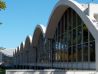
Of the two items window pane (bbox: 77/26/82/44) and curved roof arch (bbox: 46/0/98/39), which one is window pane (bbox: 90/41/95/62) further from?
window pane (bbox: 77/26/82/44)

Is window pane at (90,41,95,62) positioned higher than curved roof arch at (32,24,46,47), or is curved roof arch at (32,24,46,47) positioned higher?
curved roof arch at (32,24,46,47)

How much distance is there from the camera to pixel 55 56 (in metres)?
39.2

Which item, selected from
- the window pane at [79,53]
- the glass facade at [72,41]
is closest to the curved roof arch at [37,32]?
the glass facade at [72,41]

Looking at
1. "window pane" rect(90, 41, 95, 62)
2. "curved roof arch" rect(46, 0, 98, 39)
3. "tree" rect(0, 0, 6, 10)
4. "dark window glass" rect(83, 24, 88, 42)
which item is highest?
"curved roof arch" rect(46, 0, 98, 39)

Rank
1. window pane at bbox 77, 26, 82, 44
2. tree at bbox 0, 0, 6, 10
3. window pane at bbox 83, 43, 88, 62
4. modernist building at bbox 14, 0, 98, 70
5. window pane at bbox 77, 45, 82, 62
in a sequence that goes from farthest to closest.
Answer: window pane at bbox 77, 26, 82, 44, window pane at bbox 77, 45, 82, 62, window pane at bbox 83, 43, 88, 62, modernist building at bbox 14, 0, 98, 70, tree at bbox 0, 0, 6, 10

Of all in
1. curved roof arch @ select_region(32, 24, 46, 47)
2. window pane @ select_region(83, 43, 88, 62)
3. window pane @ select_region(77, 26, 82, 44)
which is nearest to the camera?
window pane @ select_region(83, 43, 88, 62)

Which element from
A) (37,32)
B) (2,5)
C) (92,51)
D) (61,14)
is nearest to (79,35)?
(92,51)

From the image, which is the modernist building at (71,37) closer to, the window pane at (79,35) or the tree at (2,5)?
the window pane at (79,35)

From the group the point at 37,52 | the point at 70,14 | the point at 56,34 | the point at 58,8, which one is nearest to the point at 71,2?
the point at 70,14

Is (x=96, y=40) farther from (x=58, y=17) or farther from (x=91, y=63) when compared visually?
(x=58, y=17)

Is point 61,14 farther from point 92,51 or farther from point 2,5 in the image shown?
point 2,5

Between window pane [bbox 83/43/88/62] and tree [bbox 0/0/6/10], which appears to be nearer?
tree [bbox 0/0/6/10]

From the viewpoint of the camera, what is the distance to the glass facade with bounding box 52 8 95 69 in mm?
26005

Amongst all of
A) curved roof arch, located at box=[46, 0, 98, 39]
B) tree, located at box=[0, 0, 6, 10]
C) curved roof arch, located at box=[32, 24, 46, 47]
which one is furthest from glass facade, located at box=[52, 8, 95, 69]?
tree, located at box=[0, 0, 6, 10]
